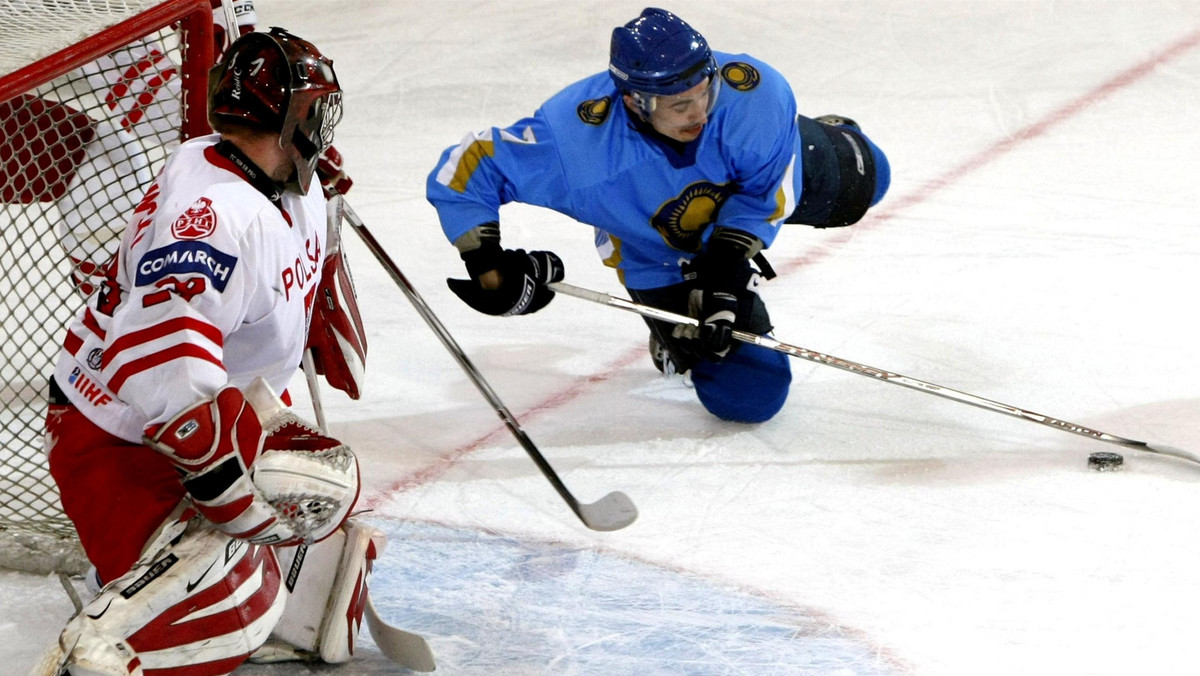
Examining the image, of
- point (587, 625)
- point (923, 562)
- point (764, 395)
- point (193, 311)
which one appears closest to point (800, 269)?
point (764, 395)

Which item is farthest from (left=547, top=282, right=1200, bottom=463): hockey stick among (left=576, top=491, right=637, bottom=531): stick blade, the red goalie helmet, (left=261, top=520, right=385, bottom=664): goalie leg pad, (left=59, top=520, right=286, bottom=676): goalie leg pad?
(left=59, top=520, right=286, bottom=676): goalie leg pad

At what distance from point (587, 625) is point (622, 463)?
26.4 inches

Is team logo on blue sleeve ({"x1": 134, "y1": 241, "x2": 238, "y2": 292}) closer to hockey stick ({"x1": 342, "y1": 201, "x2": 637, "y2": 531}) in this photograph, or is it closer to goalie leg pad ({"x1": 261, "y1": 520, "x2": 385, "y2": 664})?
goalie leg pad ({"x1": 261, "y1": 520, "x2": 385, "y2": 664})

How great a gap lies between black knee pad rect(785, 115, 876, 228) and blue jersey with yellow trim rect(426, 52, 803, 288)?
30cm

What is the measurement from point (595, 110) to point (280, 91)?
3.64 feet

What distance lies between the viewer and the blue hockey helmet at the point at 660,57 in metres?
2.68

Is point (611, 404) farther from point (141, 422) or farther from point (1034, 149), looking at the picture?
point (1034, 149)

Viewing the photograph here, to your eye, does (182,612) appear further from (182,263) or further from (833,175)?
(833,175)

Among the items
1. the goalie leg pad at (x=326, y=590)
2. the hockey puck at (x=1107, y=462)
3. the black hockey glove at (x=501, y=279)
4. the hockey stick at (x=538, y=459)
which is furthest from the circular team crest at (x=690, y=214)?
the goalie leg pad at (x=326, y=590)

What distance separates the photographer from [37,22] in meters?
2.51

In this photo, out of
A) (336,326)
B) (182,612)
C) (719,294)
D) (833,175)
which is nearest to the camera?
(182,612)

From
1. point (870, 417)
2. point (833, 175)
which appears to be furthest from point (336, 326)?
point (833, 175)

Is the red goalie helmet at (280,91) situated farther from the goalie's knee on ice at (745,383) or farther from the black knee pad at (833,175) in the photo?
the black knee pad at (833,175)

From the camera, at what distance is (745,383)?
3066 mm
